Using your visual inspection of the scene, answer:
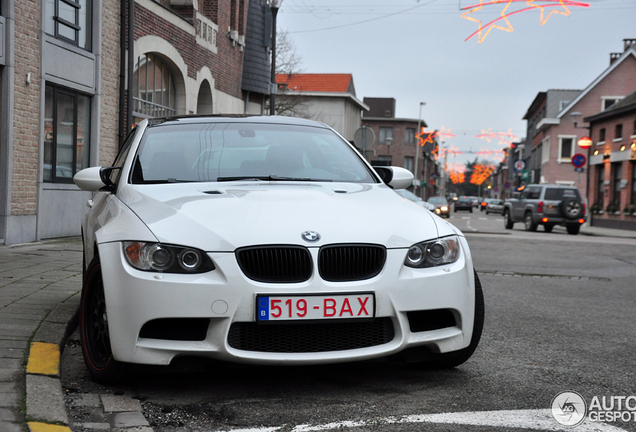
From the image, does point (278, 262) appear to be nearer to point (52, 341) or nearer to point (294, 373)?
point (294, 373)

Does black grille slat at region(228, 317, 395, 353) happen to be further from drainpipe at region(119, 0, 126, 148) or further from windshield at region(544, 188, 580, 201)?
windshield at region(544, 188, 580, 201)

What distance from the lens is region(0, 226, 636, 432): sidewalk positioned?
123 inches

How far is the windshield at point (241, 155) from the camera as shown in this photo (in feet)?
15.1

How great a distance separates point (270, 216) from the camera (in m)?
3.70

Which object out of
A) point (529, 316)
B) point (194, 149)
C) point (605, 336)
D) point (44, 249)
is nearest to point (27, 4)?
point (44, 249)

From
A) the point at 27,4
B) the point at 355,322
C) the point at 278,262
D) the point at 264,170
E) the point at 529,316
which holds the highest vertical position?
the point at 27,4

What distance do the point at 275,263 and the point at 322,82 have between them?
5858 cm

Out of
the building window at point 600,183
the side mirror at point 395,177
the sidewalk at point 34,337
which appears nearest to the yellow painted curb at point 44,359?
the sidewalk at point 34,337

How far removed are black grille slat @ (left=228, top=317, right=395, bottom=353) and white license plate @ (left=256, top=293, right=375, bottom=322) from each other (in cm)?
5

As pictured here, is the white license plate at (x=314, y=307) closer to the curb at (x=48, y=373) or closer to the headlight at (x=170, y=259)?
the headlight at (x=170, y=259)

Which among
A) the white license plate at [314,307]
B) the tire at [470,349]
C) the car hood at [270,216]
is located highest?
the car hood at [270,216]

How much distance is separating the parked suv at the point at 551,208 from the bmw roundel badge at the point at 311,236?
2273 centimetres

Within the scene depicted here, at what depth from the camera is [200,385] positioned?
12.7ft

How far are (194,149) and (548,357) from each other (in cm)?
267
